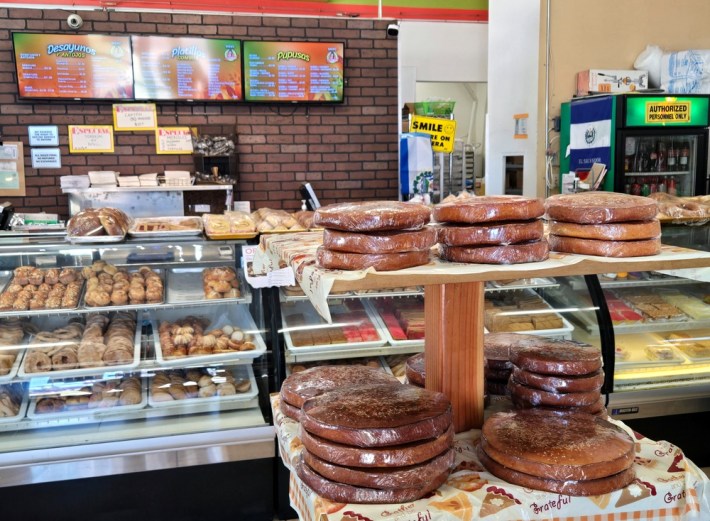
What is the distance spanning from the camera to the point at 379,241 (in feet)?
4.75

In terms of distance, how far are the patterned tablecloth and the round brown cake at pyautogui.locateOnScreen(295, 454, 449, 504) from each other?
13 mm

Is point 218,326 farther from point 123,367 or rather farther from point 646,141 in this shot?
point 646,141

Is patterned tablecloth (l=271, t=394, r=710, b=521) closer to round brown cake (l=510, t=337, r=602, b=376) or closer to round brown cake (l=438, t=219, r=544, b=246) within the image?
round brown cake (l=510, t=337, r=602, b=376)

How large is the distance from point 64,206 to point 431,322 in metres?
5.11

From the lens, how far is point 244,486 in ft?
9.96

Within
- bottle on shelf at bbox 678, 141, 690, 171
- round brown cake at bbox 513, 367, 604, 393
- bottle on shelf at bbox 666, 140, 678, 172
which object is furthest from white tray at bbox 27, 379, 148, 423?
bottle on shelf at bbox 678, 141, 690, 171

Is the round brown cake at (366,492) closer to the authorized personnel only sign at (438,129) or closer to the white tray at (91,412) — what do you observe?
the white tray at (91,412)

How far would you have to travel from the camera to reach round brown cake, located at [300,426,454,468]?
4.48ft

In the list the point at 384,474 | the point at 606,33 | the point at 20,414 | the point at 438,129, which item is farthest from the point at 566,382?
the point at 606,33

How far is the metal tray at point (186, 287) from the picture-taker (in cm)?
306

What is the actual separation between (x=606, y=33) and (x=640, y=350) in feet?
14.0

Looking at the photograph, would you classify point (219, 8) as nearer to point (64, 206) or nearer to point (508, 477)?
point (64, 206)

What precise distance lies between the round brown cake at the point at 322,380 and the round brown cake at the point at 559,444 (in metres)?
0.40

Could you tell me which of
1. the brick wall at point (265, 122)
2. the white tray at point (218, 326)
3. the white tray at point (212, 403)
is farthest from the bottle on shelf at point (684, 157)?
the white tray at point (212, 403)
